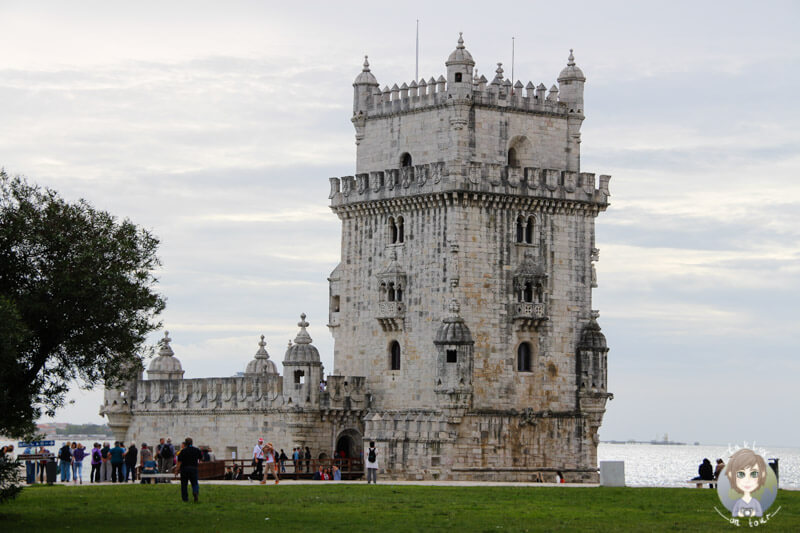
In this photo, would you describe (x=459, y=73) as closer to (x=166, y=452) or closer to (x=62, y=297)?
(x=166, y=452)

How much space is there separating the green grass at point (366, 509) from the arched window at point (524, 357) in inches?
675

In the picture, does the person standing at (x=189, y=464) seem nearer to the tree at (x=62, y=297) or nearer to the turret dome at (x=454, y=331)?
the tree at (x=62, y=297)

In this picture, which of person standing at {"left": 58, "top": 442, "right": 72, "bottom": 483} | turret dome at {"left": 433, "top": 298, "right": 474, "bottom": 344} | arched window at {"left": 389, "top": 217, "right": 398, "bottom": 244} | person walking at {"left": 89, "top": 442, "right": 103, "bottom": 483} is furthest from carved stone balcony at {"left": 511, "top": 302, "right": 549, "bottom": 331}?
person standing at {"left": 58, "top": 442, "right": 72, "bottom": 483}

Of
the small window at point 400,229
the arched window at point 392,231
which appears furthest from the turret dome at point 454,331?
the arched window at point 392,231

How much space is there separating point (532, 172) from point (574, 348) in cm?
856

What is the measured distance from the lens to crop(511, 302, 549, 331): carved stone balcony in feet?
241

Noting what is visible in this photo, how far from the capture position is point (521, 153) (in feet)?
248

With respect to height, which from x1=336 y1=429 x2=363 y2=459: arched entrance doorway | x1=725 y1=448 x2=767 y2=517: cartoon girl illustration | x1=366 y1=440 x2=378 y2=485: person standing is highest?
x1=336 y1=429 x2=363 y2=459: arched entrance doorway

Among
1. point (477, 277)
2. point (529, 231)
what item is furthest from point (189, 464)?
point (529, 231)

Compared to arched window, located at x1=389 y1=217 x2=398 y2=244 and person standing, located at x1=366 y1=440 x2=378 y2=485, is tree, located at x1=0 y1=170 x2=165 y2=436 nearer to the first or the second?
person standing, located at x1=366 y1=440 x2=378 y2=485

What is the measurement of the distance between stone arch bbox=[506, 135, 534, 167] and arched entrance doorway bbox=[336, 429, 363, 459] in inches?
584

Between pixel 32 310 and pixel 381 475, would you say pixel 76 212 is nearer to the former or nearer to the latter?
pixel 32 310

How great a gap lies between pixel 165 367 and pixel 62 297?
45.6 meters

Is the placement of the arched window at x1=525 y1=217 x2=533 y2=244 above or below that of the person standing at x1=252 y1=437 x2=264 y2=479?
above
